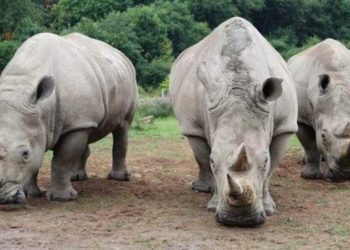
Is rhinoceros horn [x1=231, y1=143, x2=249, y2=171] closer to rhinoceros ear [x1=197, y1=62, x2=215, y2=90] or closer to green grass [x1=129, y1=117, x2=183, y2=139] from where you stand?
rhinoceros ear [x1=197, y1=62, x2=215, y2=90]

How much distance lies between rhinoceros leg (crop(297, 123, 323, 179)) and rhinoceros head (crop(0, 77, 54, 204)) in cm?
378

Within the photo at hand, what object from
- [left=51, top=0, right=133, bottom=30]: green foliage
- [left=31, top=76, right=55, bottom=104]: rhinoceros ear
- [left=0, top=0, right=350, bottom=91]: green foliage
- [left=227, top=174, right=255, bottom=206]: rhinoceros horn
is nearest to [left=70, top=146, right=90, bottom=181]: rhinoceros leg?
[left=31, top=76, right=55, bottom=104]: rhinoceros ear

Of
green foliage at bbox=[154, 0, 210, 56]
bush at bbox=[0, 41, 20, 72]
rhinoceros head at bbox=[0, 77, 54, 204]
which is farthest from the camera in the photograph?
green foliage at bbox=[154, 0, 210, 56]

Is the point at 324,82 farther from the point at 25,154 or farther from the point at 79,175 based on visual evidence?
the point at 25,154

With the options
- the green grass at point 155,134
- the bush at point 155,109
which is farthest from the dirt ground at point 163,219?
the bush at point 155,109

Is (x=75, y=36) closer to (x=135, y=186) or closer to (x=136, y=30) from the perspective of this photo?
(x=135, y=186)

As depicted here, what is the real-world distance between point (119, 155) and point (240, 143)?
3.71 m

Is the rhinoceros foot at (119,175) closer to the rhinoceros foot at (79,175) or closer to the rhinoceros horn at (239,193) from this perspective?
the rhinoceros foot at (79,175)

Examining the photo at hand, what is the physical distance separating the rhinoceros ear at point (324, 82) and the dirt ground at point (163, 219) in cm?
114

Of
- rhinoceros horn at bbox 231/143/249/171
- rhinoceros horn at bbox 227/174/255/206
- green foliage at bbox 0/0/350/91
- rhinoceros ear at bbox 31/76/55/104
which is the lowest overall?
green foliage at bbox 0/0/350/91

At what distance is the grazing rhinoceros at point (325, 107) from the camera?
9.64 m

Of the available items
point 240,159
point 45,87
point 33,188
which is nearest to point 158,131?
point 33,188

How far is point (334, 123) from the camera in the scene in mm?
9695

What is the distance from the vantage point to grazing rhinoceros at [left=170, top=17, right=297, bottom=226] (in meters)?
6.83
